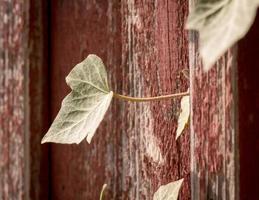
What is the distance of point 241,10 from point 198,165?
28 cm

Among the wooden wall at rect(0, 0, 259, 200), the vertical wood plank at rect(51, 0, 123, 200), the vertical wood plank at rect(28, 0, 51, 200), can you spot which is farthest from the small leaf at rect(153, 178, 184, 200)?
the vertical wood plank at rect(28, 0, 51, 200)

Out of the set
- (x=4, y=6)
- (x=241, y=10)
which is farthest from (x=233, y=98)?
(x=4, y=6)

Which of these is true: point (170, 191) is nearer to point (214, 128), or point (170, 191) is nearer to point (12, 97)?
point (214, 128)

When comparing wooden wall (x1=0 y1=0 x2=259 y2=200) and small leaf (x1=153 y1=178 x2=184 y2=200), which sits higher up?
wooden wall (x1=0 y1=0 x2=259 y2=200)

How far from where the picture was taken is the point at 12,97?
3.47 feet

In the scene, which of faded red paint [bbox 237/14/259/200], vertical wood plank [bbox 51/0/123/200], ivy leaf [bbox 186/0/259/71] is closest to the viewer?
ivy leaf [bbox 186/0/259/71]

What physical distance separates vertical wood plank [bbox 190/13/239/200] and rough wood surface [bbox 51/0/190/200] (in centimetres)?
12

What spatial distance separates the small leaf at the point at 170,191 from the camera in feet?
2.55

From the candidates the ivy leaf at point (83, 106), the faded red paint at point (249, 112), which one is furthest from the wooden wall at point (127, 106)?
the ivy leaf at point (83, 106)

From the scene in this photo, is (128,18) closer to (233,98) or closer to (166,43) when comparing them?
(166,43)

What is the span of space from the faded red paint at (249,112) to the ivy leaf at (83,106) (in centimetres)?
18

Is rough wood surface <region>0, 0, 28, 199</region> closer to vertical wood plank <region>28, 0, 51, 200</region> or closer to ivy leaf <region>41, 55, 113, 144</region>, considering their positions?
vertical wood plank <region>28, 0, 51, 200</region>

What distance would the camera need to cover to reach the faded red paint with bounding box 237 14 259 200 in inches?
26.5

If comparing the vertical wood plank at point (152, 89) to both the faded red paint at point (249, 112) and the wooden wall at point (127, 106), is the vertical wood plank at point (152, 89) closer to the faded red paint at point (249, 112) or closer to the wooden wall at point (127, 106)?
the wooden wall at point (127, 106)
